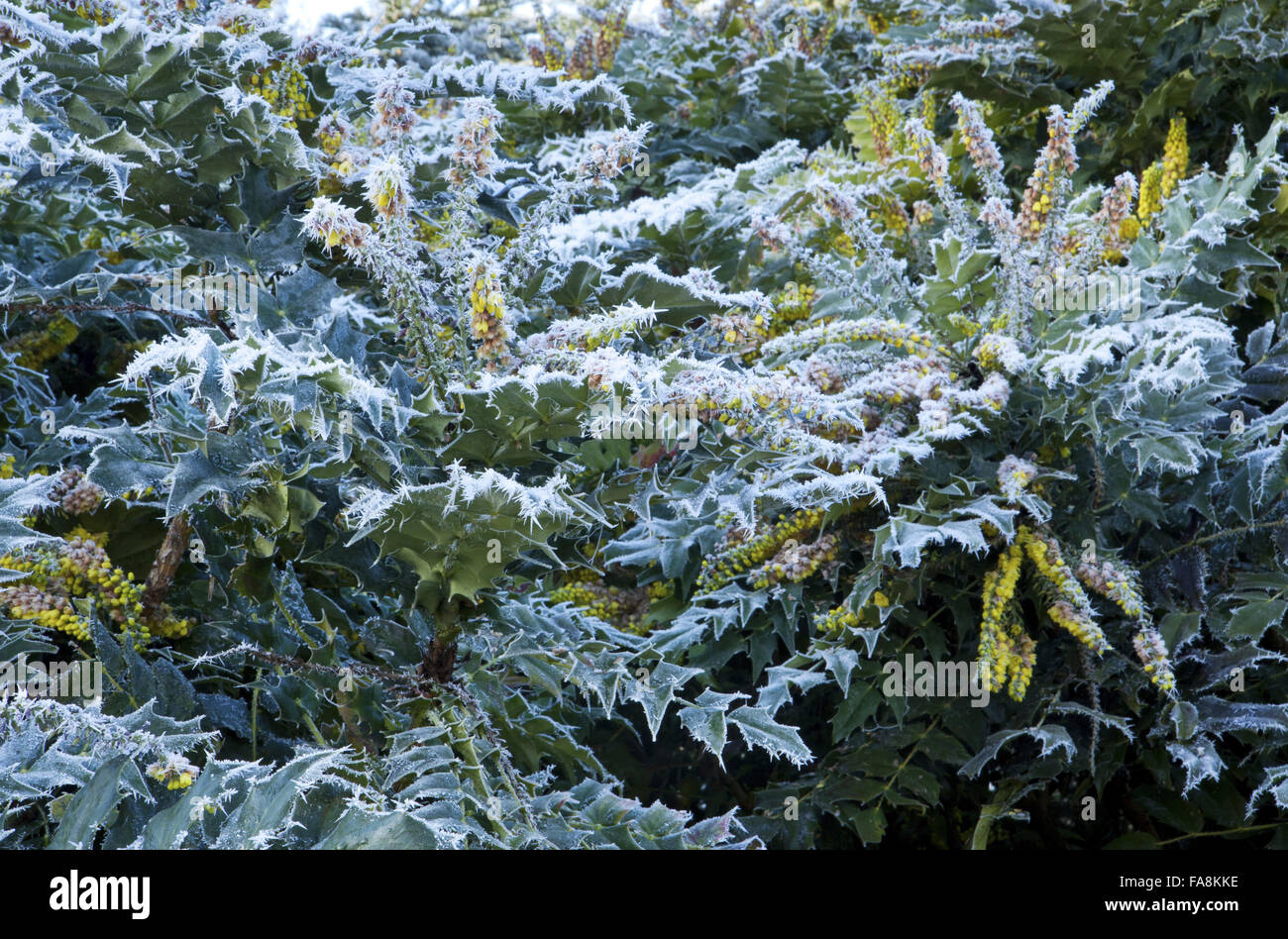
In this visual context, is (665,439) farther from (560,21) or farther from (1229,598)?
(560,21)

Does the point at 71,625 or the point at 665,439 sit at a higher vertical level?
the point at 665,439

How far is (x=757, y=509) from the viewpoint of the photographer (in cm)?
196

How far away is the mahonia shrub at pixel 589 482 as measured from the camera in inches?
52.0

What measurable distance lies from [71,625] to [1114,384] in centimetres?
153

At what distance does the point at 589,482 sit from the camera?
2.05 meters

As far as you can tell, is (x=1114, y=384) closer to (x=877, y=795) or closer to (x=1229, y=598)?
(x=1229, y=598)

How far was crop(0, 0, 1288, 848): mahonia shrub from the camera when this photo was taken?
1.32 meters

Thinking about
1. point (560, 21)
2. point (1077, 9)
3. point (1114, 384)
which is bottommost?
point (1114, 384)
